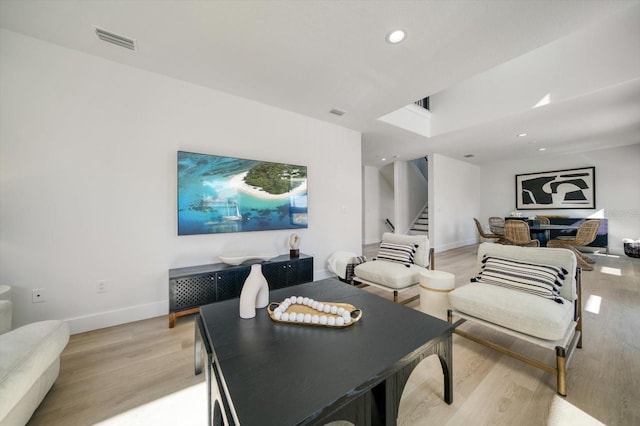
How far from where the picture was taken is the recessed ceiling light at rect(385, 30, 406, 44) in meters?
1.88

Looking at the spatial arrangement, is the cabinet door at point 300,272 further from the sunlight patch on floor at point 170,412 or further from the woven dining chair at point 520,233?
the woven dining chair at point 520,233

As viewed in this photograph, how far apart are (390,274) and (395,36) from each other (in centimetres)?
218

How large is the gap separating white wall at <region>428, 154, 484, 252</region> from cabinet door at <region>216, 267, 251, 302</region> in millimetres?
4851

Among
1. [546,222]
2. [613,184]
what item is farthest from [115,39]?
[613,184]

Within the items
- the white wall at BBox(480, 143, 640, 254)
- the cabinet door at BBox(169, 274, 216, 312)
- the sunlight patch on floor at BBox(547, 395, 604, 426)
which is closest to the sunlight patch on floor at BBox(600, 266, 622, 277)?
the white wall at BBox(480, 143, 640, 254)

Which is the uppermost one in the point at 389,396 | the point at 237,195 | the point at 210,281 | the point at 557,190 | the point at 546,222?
the point at 557,190

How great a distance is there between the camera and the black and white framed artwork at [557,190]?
225 inches

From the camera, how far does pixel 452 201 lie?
6359mm

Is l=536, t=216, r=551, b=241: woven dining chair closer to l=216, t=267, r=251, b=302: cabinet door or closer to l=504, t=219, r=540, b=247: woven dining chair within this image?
l=504, t=219, r=540, b=247: woven dining chair

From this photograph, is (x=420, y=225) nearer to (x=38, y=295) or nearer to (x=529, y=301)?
(x=529, y=301)

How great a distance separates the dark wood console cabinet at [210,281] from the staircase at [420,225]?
16.9 feet

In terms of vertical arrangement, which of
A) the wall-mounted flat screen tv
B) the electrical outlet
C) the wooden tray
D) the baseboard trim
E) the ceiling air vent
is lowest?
the baseboard trim

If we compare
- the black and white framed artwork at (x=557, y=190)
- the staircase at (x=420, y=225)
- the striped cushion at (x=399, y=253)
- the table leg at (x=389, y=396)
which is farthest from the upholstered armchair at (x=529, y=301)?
the black and white framed artwork at (x=557, y=190)

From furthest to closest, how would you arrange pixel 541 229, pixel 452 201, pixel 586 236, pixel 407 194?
pixel 407 194
pixel 452 201
pixel 541 229
pixel 586 236
